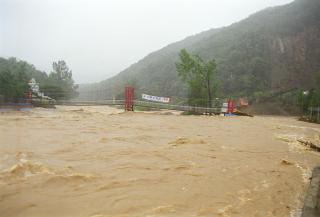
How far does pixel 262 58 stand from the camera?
66.1m

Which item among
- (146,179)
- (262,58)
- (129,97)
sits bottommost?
(146,179)

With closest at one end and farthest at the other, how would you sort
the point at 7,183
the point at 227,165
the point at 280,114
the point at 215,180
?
the point at 7,183
the point at 215,180
the point at 227,165
the point at 280,114

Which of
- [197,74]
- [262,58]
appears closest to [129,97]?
[197,74]

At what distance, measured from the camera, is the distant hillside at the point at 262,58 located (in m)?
60.3

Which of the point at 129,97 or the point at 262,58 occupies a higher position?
the point at 262,58

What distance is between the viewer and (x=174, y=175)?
13.6ft

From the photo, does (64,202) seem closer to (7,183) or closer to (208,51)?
(7,183)

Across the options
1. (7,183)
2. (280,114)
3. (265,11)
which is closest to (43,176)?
(7,183)

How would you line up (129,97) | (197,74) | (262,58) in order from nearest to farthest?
(129,97) < (197,74) < (262,58)

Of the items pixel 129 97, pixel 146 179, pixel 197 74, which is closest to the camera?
pixel 146 179

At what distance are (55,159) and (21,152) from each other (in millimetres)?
690

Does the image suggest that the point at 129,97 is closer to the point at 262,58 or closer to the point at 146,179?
the point at 146,179

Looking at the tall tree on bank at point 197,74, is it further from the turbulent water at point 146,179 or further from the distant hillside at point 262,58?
the distant hillside at point 262,58

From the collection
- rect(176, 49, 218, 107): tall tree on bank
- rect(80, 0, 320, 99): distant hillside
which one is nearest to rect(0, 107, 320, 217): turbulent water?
rect(176, 49, 218, 107): tall tree on bank
